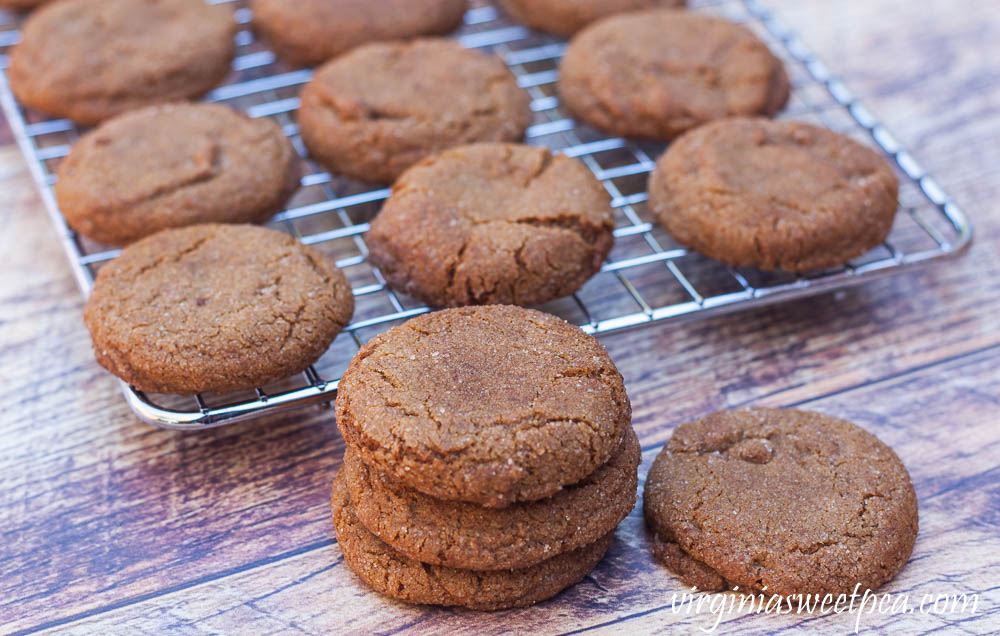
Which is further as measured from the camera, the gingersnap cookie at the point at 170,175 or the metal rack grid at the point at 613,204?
the gingersnap cookie at the point at 170,175

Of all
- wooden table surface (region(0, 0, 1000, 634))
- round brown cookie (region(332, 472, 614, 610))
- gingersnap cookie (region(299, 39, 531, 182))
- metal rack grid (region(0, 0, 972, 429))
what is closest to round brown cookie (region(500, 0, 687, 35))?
metal rack grid (region(0, 0, 972, 429))

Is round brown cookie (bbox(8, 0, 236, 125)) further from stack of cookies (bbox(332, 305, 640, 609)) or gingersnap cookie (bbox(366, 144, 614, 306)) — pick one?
stack of cookies (bbox(332, 305, 640, 609))

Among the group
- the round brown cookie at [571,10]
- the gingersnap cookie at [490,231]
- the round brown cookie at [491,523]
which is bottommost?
the round brown cookie at [491,523]

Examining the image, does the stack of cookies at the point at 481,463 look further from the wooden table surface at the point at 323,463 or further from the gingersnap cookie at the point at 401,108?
the gingersnap cookie at the point at 401,108

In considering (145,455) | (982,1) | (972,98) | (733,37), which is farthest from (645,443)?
(982,1)

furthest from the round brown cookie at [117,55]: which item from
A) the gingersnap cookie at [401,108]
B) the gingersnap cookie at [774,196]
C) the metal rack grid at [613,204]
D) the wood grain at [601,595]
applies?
the wood grain at [601,595]

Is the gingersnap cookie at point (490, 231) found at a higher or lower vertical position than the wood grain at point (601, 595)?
higher
